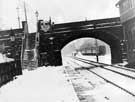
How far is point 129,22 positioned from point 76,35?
346 inches

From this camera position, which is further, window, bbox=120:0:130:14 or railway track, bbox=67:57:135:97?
window, bbox=120:0:130:14

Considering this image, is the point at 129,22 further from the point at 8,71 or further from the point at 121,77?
the point at 8,71

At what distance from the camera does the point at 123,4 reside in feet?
106

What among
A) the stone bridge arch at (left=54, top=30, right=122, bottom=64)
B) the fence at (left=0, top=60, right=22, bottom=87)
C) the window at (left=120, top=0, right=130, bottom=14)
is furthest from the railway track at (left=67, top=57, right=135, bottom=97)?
the stone bridge arch at (left=54, top=30, right=122, bottom=64)

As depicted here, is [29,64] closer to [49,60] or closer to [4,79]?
[49,60]

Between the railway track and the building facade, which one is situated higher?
the building facade

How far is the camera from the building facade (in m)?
29.5

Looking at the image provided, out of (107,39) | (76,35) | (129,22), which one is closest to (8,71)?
(129,22)

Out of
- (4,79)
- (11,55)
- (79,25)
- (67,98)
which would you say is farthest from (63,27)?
(67,98)

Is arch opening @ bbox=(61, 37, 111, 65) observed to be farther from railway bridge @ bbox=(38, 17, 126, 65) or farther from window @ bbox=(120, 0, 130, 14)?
window @ bbox=(120, 0, 130, 14)

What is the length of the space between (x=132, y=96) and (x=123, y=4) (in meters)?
22.1

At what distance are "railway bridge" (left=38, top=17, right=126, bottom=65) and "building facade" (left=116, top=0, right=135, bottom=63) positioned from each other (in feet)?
13.4

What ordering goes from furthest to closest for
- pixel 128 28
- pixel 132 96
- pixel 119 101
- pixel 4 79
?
pixel 128 28, pixel 4 79, pixel 132 96, pixel 119 101

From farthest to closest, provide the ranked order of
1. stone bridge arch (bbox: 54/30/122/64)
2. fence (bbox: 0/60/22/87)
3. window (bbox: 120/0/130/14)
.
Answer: stone bridge arch (bbox: 54/30/122/64), window (bbox: 120/0/130/14), fence (bbox: 0/60/22/87)
